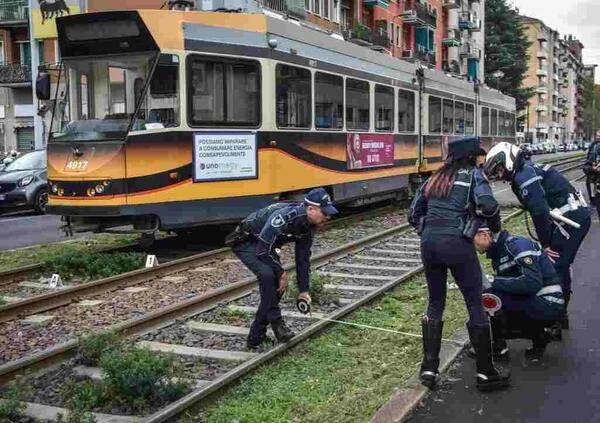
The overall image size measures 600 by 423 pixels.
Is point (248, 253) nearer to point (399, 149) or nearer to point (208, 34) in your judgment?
point (208, 34)

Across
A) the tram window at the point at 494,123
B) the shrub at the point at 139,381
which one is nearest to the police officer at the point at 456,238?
the shrub at the point at 139,381

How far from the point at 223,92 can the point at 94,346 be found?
6.27m

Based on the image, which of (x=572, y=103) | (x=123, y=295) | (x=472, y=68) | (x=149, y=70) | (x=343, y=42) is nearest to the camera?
(x=123, y=295)

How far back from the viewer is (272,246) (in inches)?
249

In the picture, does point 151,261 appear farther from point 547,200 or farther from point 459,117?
point 459,117

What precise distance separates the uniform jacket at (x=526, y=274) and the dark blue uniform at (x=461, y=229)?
619 mm

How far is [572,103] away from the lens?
166000 mm

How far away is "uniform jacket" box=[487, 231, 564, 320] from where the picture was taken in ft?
19.8

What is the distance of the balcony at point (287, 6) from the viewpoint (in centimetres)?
3678

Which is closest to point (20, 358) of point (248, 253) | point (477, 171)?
point (248, 253)

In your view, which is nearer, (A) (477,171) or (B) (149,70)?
(A) (477,171)

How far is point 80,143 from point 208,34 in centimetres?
243

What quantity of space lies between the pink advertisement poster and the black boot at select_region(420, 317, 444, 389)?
9885mm

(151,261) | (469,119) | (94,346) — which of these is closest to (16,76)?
Result: (469,119)
